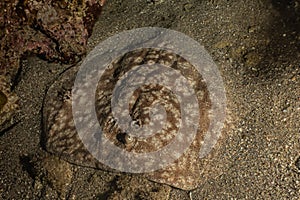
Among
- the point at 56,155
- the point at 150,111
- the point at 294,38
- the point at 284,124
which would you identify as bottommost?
the point at 56,155

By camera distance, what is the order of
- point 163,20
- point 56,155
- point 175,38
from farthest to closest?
point 163,20
point 175,38
point 56,155

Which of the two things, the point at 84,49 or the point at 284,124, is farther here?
the point at 84,49

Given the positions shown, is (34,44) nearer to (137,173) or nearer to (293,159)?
(137,173)

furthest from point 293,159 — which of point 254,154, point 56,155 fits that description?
point 56,155

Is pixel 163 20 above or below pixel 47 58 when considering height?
above

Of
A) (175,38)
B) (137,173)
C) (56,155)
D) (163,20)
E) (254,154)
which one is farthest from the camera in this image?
(163,20)

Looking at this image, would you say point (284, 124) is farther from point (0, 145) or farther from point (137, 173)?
point (0, 145)
